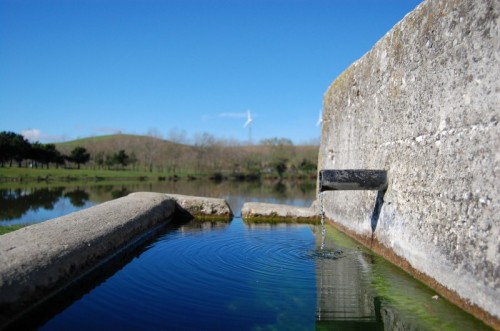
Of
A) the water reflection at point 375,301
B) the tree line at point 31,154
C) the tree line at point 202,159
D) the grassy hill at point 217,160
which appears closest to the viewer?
the water reflection at point 375,301

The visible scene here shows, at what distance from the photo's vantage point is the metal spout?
7.94 meters

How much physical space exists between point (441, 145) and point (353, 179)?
2.13 metres

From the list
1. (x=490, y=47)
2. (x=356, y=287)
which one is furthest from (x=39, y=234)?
(x=490, y=47)

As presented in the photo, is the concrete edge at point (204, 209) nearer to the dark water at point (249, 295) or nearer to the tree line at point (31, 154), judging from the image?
the dark water at point (249, 295)

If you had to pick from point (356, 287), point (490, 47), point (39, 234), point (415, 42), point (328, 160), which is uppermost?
point (415, 42)

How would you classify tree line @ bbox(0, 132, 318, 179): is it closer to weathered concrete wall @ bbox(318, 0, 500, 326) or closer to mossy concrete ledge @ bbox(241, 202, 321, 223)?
mossy concrete ledge @ bbox(241, 202, 321, 223)

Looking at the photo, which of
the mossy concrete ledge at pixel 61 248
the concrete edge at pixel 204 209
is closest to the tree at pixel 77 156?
the concrete edge at pixel 204 209

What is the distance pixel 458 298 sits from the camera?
525 centimetres

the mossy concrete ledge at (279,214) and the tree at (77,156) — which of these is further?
the tree at (77,156)

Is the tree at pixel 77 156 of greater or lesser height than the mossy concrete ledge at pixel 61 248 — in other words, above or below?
above

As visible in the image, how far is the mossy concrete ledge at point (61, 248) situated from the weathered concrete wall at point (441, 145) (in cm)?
480

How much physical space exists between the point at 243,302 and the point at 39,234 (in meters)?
3.42

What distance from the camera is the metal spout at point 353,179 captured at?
26.0ft

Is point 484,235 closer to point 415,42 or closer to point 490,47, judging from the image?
point 490,47
